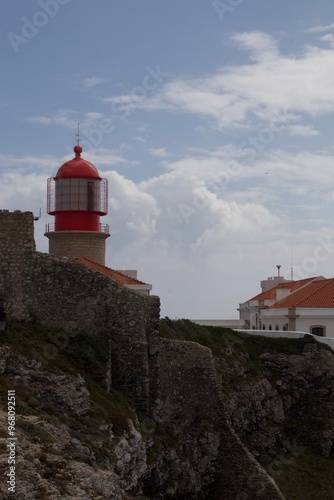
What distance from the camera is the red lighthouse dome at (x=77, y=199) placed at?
43.7 meters

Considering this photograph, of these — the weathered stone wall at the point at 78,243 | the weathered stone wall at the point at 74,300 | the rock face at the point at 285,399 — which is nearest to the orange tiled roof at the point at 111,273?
the weathered stone wall at the point at 78,243

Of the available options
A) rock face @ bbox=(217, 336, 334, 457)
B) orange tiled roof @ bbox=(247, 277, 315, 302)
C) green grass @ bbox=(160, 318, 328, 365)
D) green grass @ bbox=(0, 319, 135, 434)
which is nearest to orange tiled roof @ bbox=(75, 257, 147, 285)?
green grass @ bbox=(160, 318, 328, 365)

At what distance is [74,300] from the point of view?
25.0 m

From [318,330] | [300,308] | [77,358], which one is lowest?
[77,358]

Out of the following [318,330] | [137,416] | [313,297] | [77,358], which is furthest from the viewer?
[313,297]

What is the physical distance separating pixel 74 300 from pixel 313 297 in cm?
2986

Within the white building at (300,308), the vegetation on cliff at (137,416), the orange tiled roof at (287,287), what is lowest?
the vegetation on cliff at (137,416)

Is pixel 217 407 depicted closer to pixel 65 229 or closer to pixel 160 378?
pixel 160 378

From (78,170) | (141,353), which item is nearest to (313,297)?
(78,170)

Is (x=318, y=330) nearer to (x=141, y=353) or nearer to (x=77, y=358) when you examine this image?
(x=141, y=353)

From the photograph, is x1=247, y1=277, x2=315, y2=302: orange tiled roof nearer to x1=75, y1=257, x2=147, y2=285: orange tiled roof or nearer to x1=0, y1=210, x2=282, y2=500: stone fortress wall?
x1=75, y1=257, x2=147, y2=285: orange tiled roof

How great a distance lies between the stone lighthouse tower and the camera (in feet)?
143

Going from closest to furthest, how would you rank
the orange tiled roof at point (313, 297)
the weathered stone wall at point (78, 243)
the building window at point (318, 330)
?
the weathered stone wall at point (78, 243)
the building window at point (318, 330)
the orange tiled roof at point (313, 297)

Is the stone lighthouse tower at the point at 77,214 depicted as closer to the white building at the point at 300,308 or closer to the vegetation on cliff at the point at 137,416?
the vegetation on cliff at the point at 137,416
